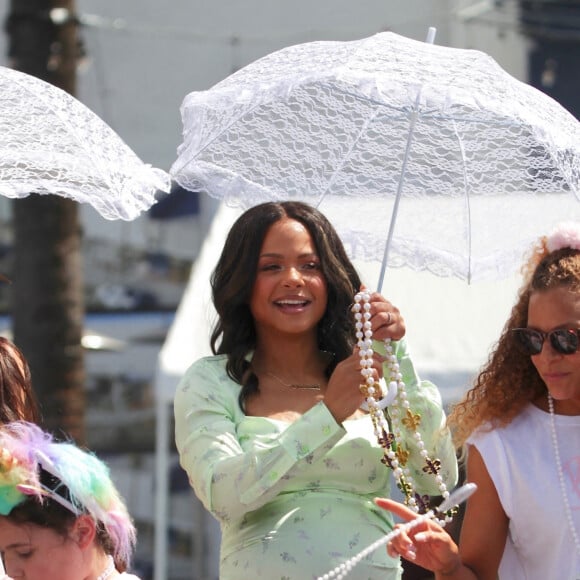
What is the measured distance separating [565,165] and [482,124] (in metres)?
0.25

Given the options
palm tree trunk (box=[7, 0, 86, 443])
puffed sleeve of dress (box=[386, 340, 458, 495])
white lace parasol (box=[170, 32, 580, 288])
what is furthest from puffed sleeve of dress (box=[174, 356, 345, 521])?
palm tree trunk (box=[7, 0, 86, 443])

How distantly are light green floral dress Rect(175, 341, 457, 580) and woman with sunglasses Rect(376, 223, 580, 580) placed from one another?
175 millimetres

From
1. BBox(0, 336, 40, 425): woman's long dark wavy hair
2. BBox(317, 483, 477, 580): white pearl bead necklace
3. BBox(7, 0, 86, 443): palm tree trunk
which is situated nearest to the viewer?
BBox(317, 483, 477, 580): white pearl bead necklace

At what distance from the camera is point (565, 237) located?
9.36 ft

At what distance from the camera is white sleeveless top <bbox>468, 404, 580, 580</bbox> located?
267 centimetres

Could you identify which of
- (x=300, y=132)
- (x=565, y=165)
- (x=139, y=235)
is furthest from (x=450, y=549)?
(x=139, y=235)

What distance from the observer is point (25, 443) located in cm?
274

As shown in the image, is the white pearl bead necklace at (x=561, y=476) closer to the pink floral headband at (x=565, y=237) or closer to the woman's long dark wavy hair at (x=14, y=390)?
the pink floral headband at (x=565, y=237)

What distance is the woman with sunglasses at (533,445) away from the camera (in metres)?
2.68

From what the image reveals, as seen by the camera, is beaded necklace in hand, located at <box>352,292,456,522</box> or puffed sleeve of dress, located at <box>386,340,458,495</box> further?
puffed sleeve of dress, located at <box>386,340,458,495</box>

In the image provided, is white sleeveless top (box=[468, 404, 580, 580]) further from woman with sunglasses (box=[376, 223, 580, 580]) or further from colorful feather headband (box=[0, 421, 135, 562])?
colorful feather headband (box=[0, 421, 135, 562])

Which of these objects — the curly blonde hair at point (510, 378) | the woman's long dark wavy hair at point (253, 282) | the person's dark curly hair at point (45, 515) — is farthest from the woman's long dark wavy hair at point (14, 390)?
the curly blonde hair at point (510, 378)

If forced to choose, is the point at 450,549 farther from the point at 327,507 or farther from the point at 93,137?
the point at 93,137

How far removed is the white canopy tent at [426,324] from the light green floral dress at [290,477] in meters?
3.29
